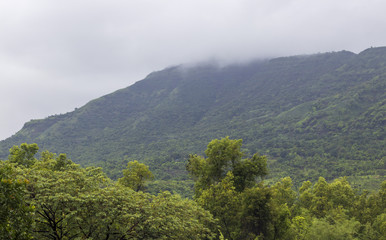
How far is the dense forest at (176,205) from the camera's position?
11969 mm

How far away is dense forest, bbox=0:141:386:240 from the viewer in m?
12.0

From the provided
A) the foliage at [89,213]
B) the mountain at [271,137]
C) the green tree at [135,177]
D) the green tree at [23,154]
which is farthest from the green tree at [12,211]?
the mountain at [271,137]

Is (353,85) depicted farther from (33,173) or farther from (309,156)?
(33,173)

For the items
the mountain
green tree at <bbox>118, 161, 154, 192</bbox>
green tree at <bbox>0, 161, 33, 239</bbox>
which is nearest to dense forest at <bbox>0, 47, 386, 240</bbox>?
green tree at <bbox>0, 161, 33, 239</bbox>

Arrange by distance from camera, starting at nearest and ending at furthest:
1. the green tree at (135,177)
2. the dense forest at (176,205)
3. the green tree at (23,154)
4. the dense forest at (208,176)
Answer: the dense forest at (176,205) → the dense forest at (208,176) → the green tree at (23,154) → the green tree at (135,177)

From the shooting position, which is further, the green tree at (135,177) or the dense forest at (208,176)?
the green tree at (135,177)

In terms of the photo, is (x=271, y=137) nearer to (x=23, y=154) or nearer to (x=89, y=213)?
(x=23, y=154)

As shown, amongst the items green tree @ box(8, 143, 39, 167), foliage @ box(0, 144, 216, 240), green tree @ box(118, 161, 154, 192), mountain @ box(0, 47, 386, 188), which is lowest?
mountain @ box(0, 47, 386, 188)

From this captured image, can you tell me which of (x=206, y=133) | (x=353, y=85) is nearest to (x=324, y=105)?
(x=353, y=85)

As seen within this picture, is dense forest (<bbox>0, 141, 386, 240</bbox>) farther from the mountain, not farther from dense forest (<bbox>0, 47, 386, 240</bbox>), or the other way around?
the mountain

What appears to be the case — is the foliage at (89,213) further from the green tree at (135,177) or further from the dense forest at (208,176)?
the green tree at (135,177)

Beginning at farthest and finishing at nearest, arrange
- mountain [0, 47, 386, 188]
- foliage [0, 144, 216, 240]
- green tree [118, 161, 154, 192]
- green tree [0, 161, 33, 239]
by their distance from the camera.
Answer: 1. mountain [0, 47, 386, 188]
2. green tree [118, 161, 154, 192]
3. foliage [0, 144, 216, 240]
4. green tree [0, 161, 33, 239]

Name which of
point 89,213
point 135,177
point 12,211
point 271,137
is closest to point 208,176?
point 135,177

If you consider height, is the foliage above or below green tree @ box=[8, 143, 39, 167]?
below
